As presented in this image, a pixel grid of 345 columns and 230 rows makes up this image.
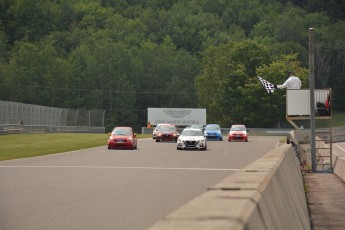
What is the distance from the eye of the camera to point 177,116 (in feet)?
313

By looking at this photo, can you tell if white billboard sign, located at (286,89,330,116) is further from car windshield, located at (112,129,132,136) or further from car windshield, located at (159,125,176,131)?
car windshield, located at (159,125,176,131)

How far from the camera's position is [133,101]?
128250mm

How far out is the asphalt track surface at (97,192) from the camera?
35.9 feet

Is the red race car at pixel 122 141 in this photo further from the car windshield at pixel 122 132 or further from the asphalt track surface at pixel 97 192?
the asphalt track surface at pixel 97 192

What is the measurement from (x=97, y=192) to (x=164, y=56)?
132 metres

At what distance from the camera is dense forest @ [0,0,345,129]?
109 meters

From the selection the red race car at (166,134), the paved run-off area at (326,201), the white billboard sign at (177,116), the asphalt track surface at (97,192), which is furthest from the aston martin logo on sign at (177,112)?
the paved run-off area at (326,201)

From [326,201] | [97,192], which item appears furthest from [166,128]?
[326,201]

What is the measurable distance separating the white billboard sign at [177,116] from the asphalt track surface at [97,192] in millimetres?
66720

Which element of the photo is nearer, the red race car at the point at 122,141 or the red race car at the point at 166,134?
the red race car at the point at 122,141

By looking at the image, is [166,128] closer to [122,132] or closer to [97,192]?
[122,132]

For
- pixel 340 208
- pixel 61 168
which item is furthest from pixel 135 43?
pixel 340 208

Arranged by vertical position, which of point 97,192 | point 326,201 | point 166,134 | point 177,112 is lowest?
point 326,201

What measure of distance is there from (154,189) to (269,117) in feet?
296
